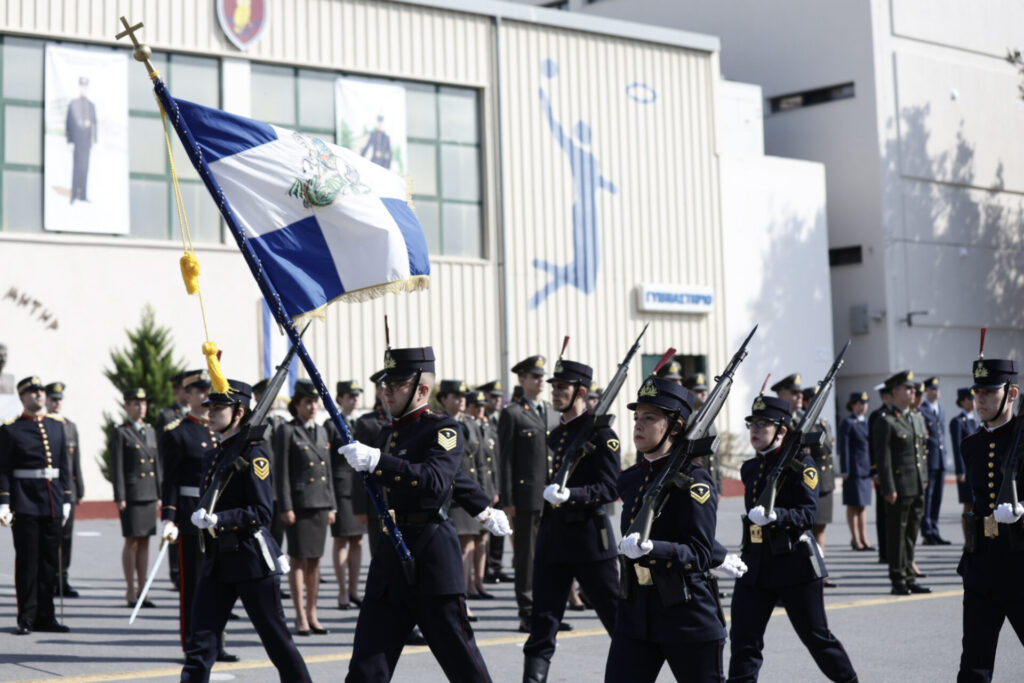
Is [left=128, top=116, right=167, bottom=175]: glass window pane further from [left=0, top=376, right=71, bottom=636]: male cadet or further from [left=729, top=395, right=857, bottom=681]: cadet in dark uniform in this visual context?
[left=729, top=395, right=857, bottom=681]: cadet in dark uniform

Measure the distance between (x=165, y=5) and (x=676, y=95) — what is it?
1220 cm

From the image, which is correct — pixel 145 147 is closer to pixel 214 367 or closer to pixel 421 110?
pixel 421 110

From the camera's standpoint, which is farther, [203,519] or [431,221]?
[431,221]

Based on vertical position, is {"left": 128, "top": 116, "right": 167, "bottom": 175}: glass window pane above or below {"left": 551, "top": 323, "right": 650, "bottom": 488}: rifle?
above

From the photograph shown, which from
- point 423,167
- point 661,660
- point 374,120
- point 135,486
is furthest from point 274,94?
point 661,660

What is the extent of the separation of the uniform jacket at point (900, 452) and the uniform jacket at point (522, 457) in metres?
3.66

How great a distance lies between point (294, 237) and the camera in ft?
25.5

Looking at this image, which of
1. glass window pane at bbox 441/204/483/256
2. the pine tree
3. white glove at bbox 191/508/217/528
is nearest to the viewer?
white glove at bbox 191/508/217/528

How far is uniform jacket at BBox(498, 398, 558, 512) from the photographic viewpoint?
1146 centimetres

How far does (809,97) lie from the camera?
117ft

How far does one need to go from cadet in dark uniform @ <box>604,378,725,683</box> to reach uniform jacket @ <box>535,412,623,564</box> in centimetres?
245

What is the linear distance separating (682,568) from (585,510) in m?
2.79

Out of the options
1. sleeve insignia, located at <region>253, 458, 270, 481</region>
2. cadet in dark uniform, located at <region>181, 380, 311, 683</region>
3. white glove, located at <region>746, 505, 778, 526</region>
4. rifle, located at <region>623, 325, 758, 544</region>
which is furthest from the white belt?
rifle, located at <region>623, 325, 758, 544</region>

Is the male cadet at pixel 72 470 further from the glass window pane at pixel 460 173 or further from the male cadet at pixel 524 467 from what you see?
the glass window pane at pixel 460 173
